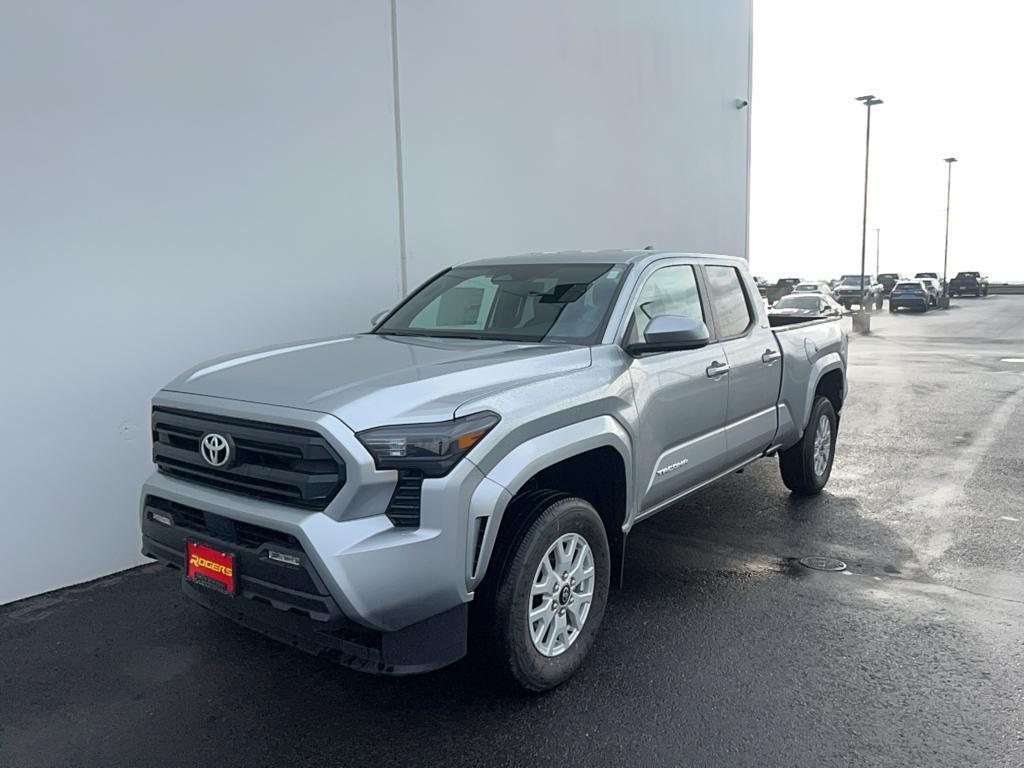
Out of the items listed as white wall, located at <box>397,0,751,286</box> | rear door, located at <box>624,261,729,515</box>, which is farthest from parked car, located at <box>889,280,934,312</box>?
rear door, located at <box>624,261,729,515</box>

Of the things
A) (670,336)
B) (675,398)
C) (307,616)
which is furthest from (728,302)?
(307,616)

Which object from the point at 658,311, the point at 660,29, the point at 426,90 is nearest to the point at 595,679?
the point at 658,311

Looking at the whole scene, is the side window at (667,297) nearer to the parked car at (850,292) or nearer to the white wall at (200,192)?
the white wall at (200,192)

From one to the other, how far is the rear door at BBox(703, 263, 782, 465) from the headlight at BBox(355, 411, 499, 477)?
2.40 m

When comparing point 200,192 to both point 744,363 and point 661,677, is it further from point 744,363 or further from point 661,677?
point 661,677

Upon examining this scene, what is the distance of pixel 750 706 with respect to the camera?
11.4ft

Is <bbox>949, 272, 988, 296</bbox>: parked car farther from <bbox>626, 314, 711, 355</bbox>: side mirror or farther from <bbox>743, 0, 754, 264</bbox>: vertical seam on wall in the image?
<bbox>626, 314, 711, 355</bbox>: side mirror

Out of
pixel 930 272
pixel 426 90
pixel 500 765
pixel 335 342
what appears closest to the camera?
pixel 500 765

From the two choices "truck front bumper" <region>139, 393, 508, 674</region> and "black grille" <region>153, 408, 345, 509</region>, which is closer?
"truck front bumper" <region>139, 393, 508, 674</region>

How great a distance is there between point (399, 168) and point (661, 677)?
15.3 feet

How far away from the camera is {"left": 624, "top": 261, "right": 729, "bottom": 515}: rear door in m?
4.13

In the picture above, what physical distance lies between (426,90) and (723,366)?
150 inches

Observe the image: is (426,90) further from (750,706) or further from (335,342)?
(750,706)

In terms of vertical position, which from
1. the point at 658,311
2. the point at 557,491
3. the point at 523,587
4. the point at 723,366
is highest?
the point at 658,311
